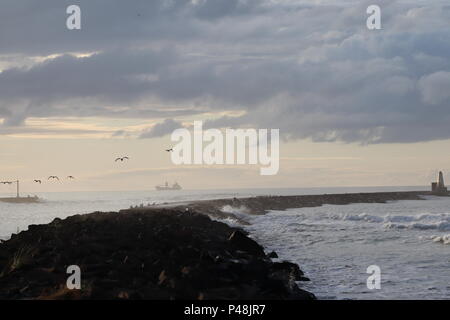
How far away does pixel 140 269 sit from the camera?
558 inches

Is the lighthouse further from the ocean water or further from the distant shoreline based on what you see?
the ocean water

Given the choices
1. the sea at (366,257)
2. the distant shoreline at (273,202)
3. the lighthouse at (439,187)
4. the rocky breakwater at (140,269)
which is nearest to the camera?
the rocky breakwater at (140,269)

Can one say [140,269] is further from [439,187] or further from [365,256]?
[439,187]

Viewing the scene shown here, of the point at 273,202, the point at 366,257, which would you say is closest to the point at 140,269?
the point at 366,257

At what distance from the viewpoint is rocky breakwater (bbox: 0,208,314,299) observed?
12141mm

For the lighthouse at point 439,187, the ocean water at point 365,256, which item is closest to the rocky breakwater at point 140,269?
the ocean water at point 365,256

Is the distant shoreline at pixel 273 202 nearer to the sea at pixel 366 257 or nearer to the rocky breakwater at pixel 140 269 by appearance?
the sea at pixel 366 257

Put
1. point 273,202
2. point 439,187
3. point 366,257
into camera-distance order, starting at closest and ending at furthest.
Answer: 1. point 366,257
2. point 273,202
3. point 439,187

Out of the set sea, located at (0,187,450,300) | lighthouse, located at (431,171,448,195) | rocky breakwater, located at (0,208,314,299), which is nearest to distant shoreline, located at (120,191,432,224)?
lighthouse, located at (431,171,448,195)

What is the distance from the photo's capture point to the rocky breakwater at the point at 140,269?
1214 cm

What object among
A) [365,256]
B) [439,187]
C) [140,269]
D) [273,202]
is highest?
[140,269]

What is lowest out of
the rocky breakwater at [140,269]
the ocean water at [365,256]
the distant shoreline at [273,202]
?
the distant shoreline at [273,202]
